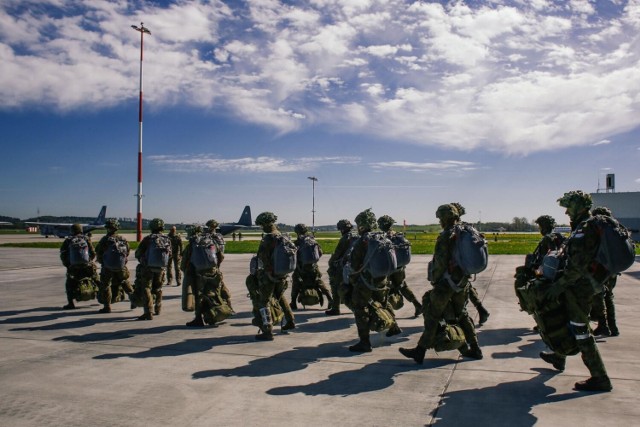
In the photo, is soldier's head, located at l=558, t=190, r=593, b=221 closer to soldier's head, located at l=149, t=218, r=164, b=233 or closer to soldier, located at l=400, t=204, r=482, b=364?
soldier, located at l=400, t=204, r=482, b=364

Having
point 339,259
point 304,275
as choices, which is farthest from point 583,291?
point 304,275

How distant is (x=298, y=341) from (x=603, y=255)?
14.6 feet

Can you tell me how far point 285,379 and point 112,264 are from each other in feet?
19.7

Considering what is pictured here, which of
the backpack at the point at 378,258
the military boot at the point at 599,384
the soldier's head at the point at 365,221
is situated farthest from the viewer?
the soldier's head at the point at 365,221

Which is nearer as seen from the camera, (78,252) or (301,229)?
(78,252)

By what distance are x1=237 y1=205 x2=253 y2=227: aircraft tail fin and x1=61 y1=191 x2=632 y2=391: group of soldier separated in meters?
56.8

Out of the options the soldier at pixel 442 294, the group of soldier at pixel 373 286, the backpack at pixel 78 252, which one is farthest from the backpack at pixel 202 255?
the soldier at pixel 442 294

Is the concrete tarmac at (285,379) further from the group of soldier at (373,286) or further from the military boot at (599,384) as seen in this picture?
the group of soldier at (373,286)

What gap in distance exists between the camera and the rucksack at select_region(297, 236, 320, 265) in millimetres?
10047

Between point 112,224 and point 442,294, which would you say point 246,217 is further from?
point 442,294

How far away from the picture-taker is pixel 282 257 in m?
7.32

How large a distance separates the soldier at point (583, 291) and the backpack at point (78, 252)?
30.6ft

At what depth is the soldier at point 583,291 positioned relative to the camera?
4707 millimetres

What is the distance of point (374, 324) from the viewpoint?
21.4 ft
